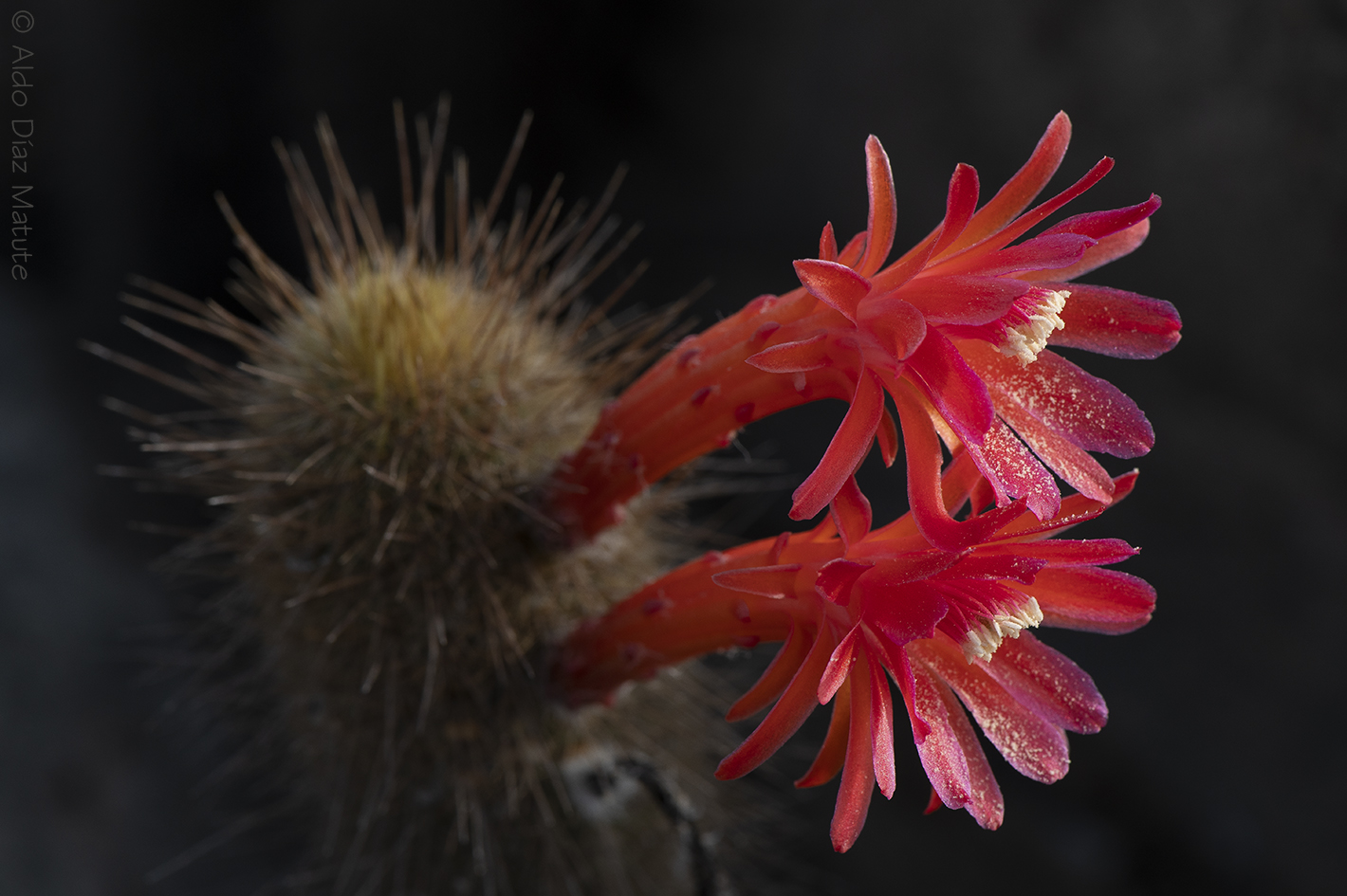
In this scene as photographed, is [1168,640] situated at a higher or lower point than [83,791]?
lower

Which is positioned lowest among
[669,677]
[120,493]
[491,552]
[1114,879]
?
[1114,879]

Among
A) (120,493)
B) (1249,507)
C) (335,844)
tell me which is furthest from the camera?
(120,493)

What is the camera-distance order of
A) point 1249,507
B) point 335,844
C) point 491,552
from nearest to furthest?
point 491,552 → point 335,844 → point 1249,507

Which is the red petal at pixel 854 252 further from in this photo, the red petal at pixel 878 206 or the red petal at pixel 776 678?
the red petal at pixel 776 678

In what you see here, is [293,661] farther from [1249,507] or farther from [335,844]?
[1249,507]

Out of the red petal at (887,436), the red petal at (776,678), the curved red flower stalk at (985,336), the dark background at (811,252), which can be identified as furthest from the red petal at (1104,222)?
the dark background at (811,252)

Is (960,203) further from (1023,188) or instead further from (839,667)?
(839,667)

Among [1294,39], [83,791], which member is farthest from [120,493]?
[1294,39]
